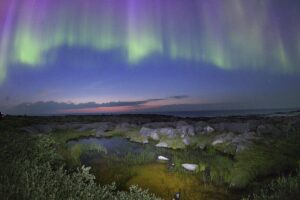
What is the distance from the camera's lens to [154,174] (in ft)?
61.5

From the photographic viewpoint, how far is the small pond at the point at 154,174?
15.6 metres

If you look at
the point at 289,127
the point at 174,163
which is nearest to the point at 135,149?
the point at 174,163

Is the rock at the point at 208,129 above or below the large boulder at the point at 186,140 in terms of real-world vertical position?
above

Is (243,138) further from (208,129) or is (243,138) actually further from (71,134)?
(71,134)

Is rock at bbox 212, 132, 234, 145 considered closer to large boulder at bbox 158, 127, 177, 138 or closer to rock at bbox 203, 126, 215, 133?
rock at bbox 203, 126, 215, 133

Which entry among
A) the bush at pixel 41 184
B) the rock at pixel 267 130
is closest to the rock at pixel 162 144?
the rock at pixel 267 130

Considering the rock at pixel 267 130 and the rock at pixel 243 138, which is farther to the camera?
the rock at pixel 267 130

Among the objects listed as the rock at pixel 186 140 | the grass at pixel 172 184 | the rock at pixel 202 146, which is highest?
the rock at pixel 186 140

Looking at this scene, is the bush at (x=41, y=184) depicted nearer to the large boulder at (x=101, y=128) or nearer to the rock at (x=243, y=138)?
the rock at (x=243, y=138)

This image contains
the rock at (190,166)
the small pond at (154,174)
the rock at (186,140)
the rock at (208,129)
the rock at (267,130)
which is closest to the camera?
the small pond at (154,174)

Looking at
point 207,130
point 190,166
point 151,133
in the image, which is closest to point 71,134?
point 151,133

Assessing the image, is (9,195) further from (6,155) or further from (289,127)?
(289,127)

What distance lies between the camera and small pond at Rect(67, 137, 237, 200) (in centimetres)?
1563

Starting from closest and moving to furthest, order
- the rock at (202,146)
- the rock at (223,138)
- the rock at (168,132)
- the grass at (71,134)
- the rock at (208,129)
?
the rock at (223,138)
the rock at (202,146)
the rock at (168,132)
the rock at (208,129)
the grass at (71,134)
